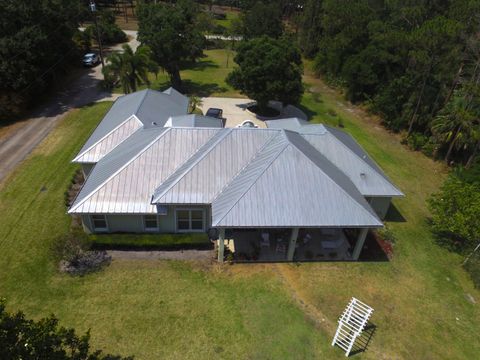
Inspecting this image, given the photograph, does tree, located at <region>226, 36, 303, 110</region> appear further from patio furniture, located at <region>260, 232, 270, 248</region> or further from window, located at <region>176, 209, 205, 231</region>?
window, located at <region>176, 209, 205, 231</region>

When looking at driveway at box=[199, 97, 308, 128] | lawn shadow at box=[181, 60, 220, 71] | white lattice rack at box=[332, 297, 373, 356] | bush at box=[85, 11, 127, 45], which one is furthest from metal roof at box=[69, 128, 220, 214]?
bush at box=[85, 11, 127, 45]

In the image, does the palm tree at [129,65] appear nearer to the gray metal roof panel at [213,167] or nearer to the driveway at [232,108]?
the driveway at [232,108]

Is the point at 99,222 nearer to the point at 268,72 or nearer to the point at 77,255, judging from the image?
the point at 77,255

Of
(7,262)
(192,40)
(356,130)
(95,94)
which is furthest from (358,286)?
(95,94)

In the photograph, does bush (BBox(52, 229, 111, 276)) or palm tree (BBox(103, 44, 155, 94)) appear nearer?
bush (BBox(52, 229, 111, 276))

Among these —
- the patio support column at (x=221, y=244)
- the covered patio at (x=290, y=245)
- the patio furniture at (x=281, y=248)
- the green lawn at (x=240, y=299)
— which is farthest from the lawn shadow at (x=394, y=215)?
the patio support column at (x=221, y=244)

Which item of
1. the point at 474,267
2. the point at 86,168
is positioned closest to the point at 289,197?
the point at 474,267
